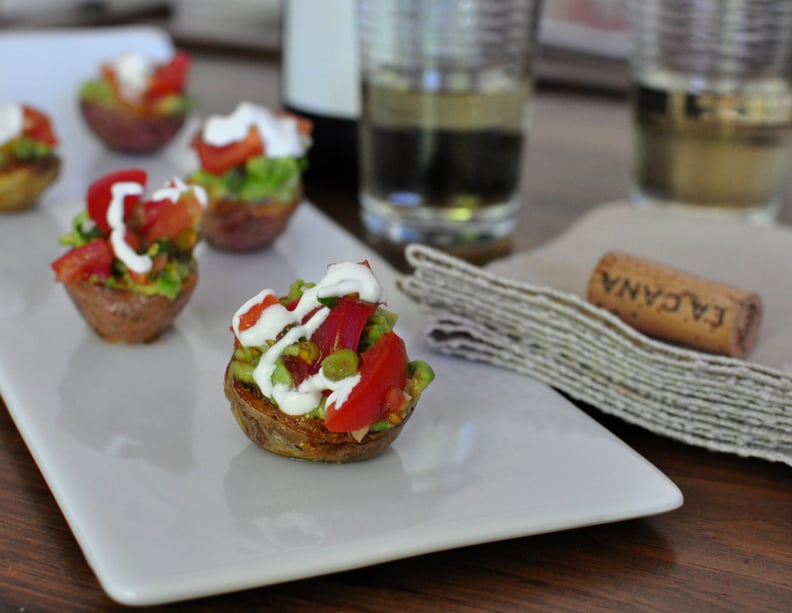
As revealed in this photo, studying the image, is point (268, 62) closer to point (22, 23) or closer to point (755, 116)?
point (22, 23)

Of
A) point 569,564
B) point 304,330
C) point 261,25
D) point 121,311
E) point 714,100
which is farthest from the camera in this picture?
point 261,25

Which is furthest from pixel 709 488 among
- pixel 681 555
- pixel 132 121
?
pixel 132 121

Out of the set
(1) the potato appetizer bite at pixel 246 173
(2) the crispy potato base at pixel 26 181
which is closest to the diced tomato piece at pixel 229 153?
(1) the potato appetizer bite at pixel 246 173

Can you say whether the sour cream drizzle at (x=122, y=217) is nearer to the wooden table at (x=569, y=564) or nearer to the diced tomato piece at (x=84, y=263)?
the diced tomato piece at (x=84, y=263)

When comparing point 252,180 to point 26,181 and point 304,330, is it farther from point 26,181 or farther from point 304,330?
point 304,330

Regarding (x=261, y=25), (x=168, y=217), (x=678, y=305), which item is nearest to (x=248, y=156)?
(x=168, y=217)

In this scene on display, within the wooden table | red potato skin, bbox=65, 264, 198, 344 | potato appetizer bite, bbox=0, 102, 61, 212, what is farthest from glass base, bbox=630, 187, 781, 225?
potato appetizer bite, bbox=0, 102, 61, 212

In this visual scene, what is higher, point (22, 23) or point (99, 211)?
point (99, 211)
